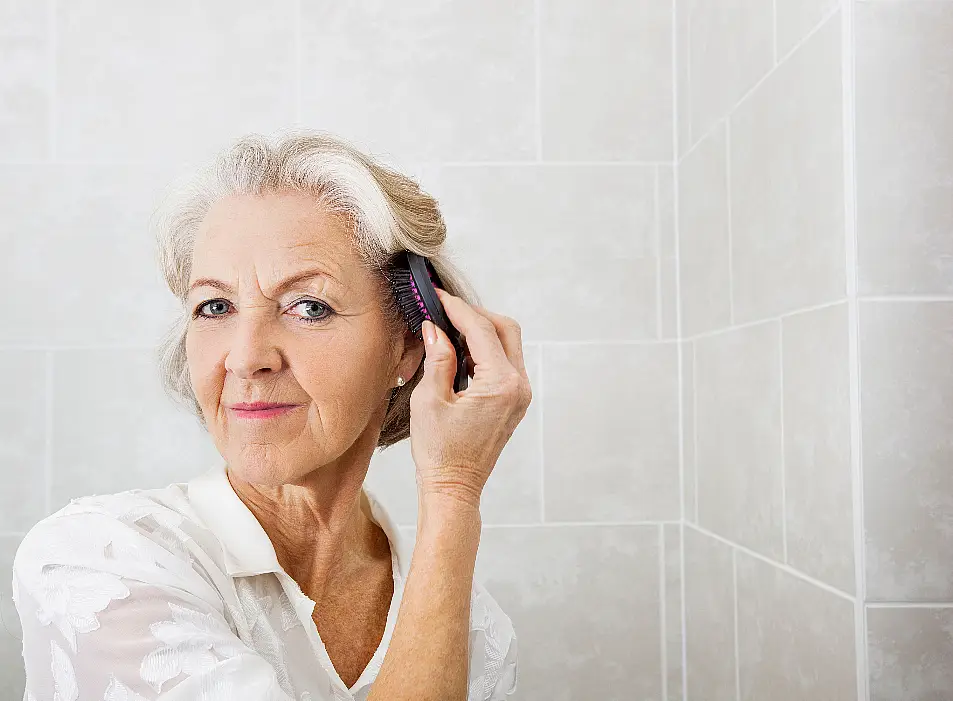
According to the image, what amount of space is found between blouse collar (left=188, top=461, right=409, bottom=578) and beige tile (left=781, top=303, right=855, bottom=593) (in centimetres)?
57

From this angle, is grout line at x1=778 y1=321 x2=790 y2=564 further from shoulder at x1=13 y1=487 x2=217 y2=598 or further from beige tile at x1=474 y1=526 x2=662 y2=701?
shoulder at x1=13 y1=487 x2=217 y2=598

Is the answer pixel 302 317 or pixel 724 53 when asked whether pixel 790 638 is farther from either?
pixel 724 53

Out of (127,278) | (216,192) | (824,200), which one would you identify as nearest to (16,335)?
(127,278)

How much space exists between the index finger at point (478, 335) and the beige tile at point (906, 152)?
0.37 m

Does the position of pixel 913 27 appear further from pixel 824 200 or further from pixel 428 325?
pixel 428 325

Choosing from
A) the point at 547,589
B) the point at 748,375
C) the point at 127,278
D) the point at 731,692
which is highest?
the point at 127,278

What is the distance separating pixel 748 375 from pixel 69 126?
1150 mm

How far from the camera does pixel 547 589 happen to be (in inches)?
63.1

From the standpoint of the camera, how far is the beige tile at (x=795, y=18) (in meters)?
1.02

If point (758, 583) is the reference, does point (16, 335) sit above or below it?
above

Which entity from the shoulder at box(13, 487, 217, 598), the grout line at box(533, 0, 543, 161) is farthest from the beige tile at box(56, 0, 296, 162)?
the shoulder at box(13, 487, 217, 598)

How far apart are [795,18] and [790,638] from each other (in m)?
0.74

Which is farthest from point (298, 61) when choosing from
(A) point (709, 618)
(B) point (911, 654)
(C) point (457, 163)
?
(B) point (911, 654)

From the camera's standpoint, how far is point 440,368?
2.79ft
